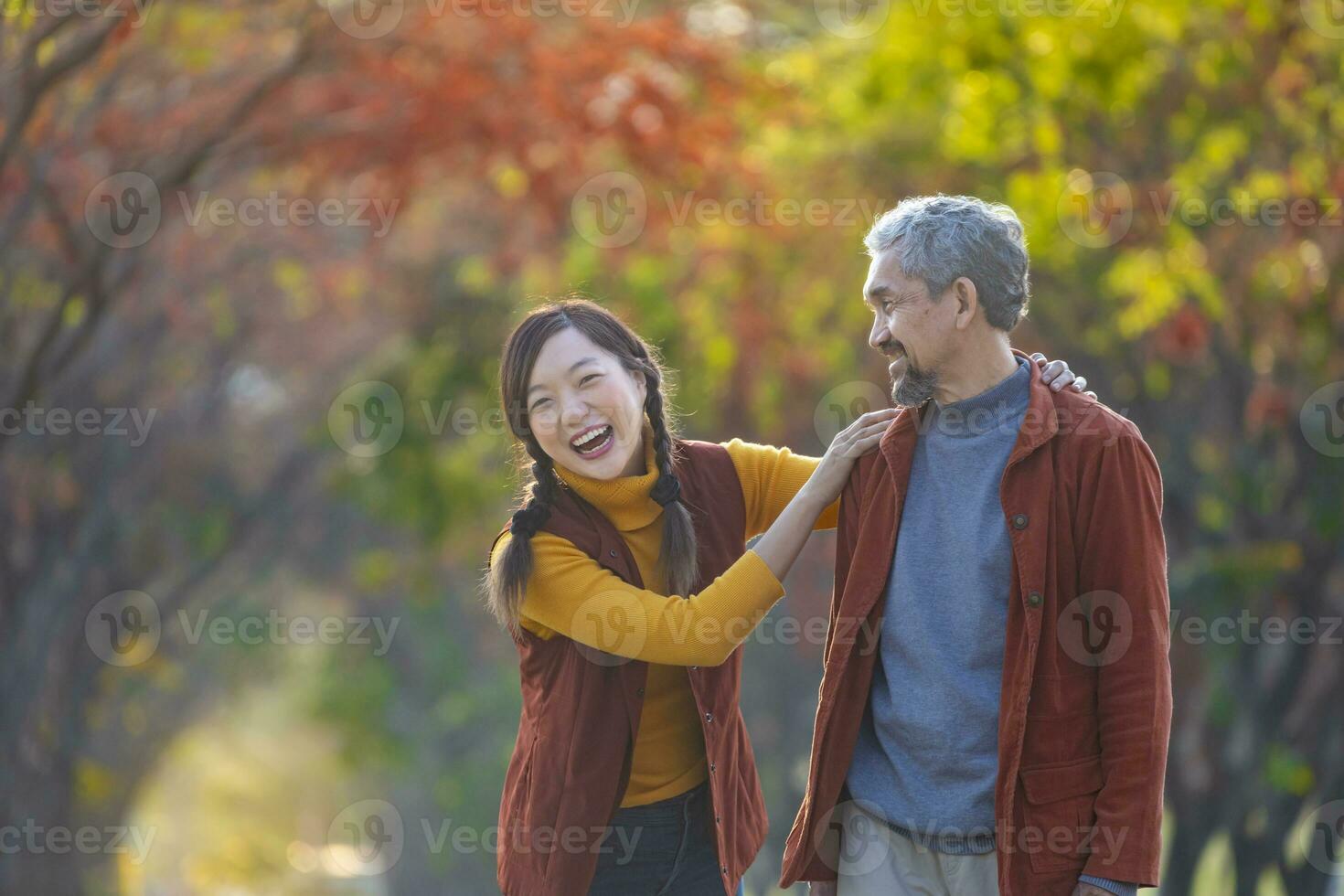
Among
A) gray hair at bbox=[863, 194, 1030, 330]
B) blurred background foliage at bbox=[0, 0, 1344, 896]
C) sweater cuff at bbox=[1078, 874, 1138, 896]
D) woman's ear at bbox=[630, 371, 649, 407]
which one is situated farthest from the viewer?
blurred background foliage at bbox=[0, 0, 1344, 896]

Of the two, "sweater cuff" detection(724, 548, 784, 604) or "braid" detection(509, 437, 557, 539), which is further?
"braid" detection(509, 437, 557, 539)

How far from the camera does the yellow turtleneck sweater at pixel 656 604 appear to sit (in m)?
4.24

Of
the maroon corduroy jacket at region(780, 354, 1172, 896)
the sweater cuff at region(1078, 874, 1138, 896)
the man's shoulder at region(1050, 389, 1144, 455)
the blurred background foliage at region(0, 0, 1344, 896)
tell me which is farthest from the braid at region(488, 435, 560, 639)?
the sweater cuff at region(1078, 874, 1138, 896)

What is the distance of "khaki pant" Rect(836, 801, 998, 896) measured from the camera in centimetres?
392

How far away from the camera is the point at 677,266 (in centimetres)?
1706

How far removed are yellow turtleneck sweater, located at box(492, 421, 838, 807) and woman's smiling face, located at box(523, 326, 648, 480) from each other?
82 mm

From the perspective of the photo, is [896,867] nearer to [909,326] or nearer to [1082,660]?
[1082,660]

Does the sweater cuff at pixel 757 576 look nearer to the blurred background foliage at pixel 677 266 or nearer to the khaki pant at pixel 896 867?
the khaki pant at pixel 896 867

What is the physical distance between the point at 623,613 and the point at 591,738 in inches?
13.6

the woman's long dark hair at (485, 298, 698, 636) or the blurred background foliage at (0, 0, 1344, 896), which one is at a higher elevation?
the blurred background foliage at (0, 0, 1344, 896)

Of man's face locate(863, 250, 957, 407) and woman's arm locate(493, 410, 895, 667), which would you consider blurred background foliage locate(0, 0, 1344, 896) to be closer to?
woman's arm locate(493, 410, 895, 667)

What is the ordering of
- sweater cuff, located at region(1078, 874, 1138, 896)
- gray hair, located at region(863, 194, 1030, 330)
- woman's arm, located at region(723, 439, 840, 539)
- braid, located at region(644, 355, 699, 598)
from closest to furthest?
1. sweater cuff, located at region(1078, 874, 1138, 896)
2. gray hair, located at region(863, 194, 1030, 330)
3. braid, located at region(644, 355, 699, 598)
4. woman's arm, located at region(723, 439, 840, 539)

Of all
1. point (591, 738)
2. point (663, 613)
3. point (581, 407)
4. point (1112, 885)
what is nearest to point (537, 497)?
point (581, 407)

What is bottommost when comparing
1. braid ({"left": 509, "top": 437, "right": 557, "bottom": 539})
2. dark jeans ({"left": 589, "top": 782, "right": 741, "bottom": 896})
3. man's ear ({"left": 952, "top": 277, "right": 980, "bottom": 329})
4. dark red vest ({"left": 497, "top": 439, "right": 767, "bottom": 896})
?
dark jeans ({"left": 589, "top": 782, "right": 741, "bottom": 896})
